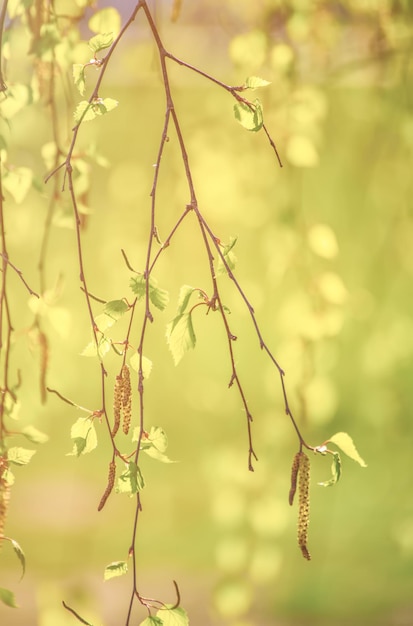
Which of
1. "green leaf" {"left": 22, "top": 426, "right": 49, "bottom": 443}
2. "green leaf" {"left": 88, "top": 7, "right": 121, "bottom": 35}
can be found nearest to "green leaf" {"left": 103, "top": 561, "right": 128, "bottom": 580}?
"green leaf" {"left": 22, "top": 426, "right": 49, "bottom": 443}

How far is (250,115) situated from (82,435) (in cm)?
33

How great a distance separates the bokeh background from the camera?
1.19 metres

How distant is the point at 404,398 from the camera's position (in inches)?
50.3

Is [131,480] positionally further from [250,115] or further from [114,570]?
[250,115]

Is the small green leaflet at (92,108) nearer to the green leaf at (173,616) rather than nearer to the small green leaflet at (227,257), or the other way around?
the small green leaflet at (227,257)

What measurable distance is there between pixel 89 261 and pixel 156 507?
40cm

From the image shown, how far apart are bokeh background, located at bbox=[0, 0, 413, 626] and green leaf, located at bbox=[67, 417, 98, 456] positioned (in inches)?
18.2

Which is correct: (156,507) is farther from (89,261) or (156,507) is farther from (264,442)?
(89,261)

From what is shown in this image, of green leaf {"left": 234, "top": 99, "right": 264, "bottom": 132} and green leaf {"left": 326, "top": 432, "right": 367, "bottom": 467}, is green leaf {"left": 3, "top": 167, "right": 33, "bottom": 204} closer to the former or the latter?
green leaf {"left": 234, "top": 99, "right": 264, "bottom": 132}

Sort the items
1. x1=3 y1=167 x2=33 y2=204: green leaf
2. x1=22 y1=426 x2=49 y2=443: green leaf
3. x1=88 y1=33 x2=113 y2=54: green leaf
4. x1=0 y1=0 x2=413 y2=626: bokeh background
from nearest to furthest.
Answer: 1. x1=88 y1=33 x2=113 y2=54: green leaf
2. x1=22 y1=426 x2=49 y2=443: green leaf
3. x1=3 y1=167 x2=33 y2=204: green leaf
4. x1=0 y1=0 x2=413 y2=626: bokeh background

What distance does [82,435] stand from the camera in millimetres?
753

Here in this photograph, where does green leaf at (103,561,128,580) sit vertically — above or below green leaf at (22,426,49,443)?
below

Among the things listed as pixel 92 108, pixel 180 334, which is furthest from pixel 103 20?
pixel 180 334

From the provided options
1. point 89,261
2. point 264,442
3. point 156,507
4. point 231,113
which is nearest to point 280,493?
point 264,442
